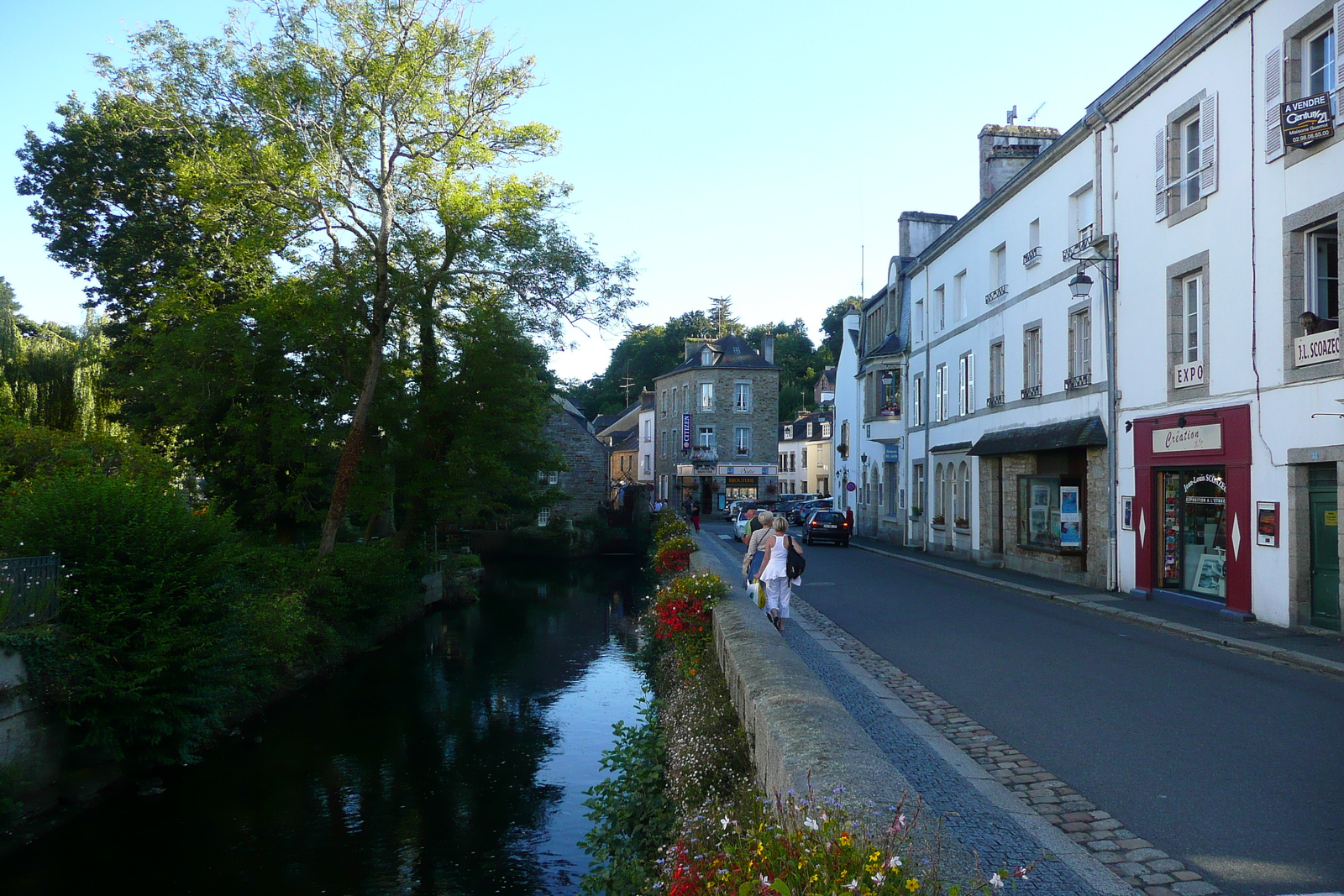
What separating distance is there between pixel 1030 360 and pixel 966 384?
16.2 feet

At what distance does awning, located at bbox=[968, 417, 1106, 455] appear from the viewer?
61.2ft

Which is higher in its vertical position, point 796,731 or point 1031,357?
point 1031,357

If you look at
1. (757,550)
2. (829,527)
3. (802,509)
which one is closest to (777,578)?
→ (757,550)

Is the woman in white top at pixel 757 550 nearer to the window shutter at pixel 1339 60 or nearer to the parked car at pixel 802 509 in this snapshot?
the window shutter at pixel 1339 60

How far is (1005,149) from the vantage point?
A: 26.5 meters

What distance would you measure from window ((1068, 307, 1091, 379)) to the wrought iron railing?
17772 millimetres

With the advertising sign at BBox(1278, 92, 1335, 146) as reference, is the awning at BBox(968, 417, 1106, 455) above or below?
below

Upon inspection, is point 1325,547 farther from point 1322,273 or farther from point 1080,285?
point 1080,285

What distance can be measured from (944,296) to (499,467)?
15.0m

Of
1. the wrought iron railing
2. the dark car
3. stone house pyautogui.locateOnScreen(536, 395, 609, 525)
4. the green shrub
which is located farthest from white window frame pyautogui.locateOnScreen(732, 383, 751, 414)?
the green shrub

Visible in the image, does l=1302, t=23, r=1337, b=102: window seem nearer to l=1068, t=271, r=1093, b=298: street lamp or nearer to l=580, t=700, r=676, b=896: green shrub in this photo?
l=1068, t=271, r=1093, b=298: street lamp

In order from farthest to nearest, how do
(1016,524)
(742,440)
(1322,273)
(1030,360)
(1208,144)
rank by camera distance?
1. (742,440)
2. (1016,524)
3. (1030,360)
4. (1208,144)
5. (1322,273)

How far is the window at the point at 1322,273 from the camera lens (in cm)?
1271

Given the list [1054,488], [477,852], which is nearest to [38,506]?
[477,852]
